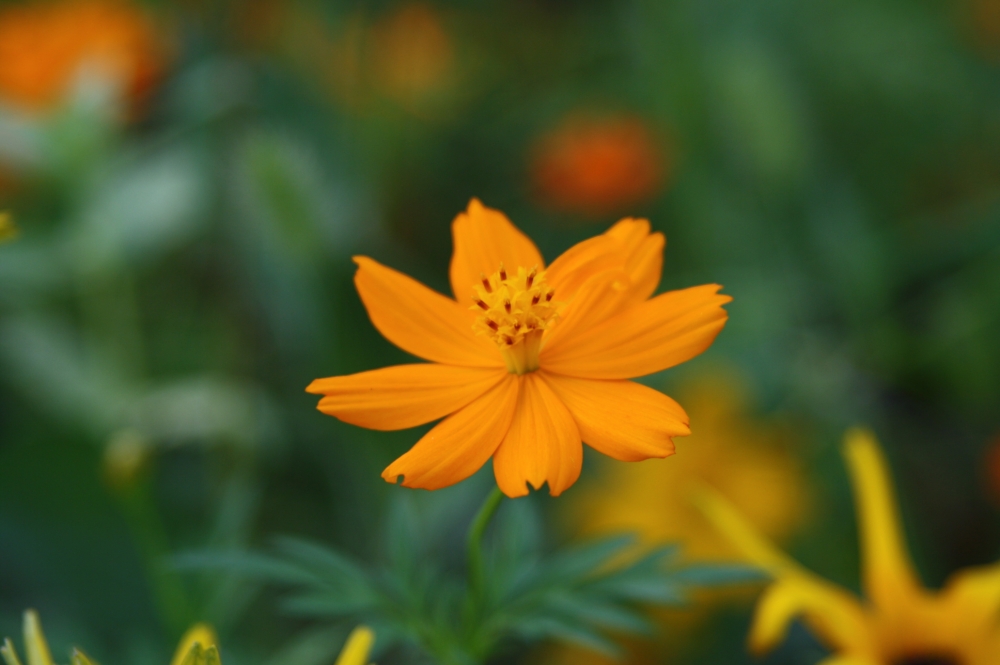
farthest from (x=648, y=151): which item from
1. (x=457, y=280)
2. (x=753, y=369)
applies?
(x=457, y=280)

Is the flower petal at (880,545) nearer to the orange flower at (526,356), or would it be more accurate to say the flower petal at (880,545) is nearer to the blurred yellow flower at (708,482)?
the orange flower at (526,356)

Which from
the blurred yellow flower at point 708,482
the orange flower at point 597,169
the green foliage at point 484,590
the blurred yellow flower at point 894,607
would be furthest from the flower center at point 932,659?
the orange flower at point 597,169

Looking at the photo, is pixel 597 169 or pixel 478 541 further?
pixel 597 169

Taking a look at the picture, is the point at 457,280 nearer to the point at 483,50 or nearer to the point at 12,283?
the point at 12,283

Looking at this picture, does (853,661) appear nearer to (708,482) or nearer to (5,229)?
(5,229)

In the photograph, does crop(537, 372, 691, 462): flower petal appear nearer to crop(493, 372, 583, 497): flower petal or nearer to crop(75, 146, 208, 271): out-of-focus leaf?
crop(493, 372, 583, 497): flower petal

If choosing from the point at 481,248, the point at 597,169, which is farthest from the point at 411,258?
the point at 481,248

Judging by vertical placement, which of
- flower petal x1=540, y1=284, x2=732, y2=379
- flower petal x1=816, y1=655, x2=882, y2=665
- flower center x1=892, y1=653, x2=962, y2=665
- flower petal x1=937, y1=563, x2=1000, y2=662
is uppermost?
flower petal x1=540, y1=284, x2=732, y2=379

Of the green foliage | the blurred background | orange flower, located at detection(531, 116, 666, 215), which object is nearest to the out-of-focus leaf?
the blurred background
